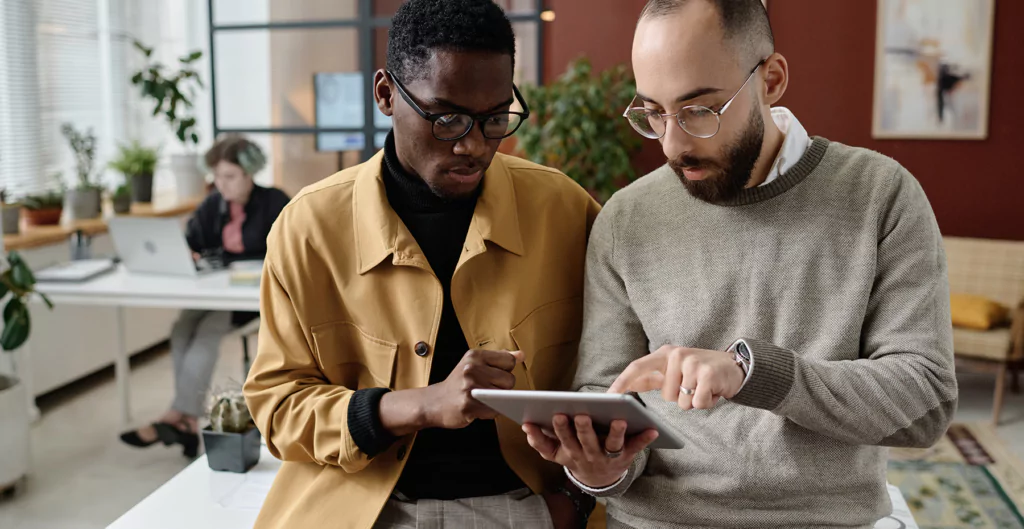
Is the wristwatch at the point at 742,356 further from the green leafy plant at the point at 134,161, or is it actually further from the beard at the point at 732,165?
the green leafy plant at the point at 134,161

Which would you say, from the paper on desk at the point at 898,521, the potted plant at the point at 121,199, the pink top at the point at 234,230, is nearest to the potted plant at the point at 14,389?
the pink top at the point at 234,230

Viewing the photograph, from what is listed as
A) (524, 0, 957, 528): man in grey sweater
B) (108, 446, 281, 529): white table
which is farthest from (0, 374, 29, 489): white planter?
(524, 0, 957, 528): man in grey sweater

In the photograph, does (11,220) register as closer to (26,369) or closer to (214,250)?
(26,369)

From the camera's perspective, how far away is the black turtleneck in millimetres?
1631

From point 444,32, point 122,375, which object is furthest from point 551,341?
point 122,375

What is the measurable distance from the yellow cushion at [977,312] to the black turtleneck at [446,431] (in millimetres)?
3366

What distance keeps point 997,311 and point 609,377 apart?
3.60m

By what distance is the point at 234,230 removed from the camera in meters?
4.22

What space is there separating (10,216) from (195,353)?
1380 millimetres

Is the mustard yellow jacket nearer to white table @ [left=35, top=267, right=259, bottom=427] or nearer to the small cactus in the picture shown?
the small cactus

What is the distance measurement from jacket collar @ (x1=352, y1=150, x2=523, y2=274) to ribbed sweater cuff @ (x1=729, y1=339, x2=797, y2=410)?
518mm

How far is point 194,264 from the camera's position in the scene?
12.5 ft

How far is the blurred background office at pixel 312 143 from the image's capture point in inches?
148

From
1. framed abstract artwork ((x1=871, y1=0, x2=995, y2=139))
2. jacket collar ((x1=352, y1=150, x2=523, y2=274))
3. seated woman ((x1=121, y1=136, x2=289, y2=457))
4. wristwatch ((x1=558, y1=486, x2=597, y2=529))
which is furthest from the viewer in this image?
framed abstract artwork ((x1=871, y1=0, x2=995, y2=139))
